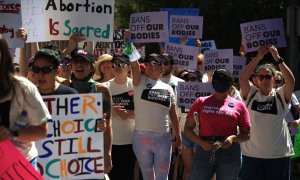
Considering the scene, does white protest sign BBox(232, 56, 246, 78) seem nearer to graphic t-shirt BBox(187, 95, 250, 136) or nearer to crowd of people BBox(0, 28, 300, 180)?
crowd of people BBox(0, 28, 300, 180)

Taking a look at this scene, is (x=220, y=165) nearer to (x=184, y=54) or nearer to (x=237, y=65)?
(x=237, y=65)

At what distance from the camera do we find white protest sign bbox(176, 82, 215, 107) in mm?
9203

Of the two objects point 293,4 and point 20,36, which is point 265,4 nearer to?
point 293,4

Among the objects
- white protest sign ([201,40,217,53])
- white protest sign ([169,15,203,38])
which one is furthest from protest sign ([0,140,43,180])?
white protest sign ([201,40,217,53])

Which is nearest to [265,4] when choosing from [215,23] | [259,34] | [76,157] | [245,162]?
[215,23]

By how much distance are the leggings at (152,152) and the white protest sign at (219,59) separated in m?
2.30

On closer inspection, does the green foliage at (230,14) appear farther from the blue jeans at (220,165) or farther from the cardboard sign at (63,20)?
the blue jeans at (220,165)

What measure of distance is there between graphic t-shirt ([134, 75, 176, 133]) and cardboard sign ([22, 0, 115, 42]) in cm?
78

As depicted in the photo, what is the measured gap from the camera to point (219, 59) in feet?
33.8

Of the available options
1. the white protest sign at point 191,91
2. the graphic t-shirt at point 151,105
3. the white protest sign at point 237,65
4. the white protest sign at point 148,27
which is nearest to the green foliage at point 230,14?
the white protest sign at point 237,65

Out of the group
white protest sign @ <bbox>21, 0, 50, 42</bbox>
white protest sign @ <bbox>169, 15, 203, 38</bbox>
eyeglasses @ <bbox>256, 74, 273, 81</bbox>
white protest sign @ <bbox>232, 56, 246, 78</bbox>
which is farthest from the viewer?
white protest sign @ <bbox>169, 15, 203, 38</bbox>

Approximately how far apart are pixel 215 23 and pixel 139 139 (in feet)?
53.2

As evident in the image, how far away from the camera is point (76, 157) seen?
18.8 feet

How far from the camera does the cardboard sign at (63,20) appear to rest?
24.8ft
